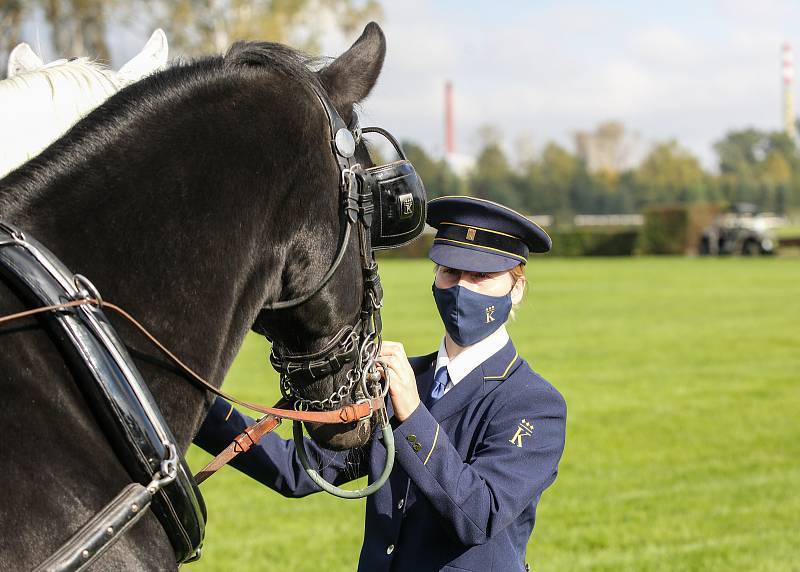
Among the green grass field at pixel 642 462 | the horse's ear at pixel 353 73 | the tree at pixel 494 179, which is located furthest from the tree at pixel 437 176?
the horse's ear at pixel 353 73

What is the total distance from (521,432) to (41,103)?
1567 mm

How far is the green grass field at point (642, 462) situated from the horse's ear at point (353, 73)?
419 cm

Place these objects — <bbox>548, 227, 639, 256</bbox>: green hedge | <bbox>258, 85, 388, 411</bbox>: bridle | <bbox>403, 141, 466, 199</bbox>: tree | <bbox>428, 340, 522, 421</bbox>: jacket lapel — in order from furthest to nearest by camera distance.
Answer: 1. <bbox>403, 141, 466, 199</bbox>: tree
2. <bbox>548, 227, 639, 256</bbox>: green hedge
3. <bbox>428, 340, 522, 421</bbox>: jacket lapel
4. <bbox>258, 85, 388, 411</bbox>: bridle

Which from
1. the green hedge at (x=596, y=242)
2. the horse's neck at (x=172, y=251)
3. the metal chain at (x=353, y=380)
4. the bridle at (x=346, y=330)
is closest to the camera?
the horse's neck at (x=172, y=251)

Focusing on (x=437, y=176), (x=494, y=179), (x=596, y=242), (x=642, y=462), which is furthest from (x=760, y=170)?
(x=642, y=462)

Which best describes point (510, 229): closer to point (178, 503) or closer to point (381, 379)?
point (381, 379)

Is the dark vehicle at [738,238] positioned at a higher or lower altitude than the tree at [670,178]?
higher

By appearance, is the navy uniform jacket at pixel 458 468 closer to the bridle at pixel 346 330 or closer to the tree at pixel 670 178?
the bridle at pixel 346 330

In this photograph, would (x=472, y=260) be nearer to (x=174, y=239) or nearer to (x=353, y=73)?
(x=353, y=73)

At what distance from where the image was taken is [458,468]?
2684 millimetres

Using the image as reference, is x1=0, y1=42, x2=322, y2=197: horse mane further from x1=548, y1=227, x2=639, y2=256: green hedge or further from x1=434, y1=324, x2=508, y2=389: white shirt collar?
x1=548, y1=227, x2=639, y2=256: green hedge

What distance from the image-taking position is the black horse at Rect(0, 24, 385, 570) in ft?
5.50

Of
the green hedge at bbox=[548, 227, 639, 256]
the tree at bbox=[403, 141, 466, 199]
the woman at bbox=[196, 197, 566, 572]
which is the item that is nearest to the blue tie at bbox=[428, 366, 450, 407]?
the woman at bbox=[196, 197, 566, 572]

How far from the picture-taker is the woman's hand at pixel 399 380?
2.56 meters
